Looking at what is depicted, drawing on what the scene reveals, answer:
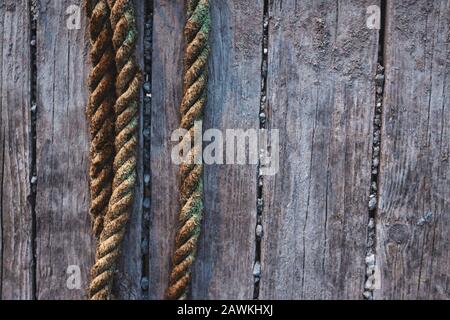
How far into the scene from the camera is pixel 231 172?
2.05 m

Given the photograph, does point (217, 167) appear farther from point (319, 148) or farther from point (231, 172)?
point (319, 148)

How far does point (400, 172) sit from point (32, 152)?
1.41 meters

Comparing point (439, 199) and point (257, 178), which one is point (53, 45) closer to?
point (257, 178)

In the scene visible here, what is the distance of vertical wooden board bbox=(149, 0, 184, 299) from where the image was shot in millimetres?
2000

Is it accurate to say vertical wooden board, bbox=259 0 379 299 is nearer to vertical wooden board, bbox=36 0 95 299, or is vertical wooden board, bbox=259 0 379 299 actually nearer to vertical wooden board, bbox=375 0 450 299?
vertical wooden board, bbox=375 0 450 299

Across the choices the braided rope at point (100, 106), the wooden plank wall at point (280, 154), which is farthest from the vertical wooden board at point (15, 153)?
the braided rope at point (100, 106)

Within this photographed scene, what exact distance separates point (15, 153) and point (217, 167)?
78 centimetres

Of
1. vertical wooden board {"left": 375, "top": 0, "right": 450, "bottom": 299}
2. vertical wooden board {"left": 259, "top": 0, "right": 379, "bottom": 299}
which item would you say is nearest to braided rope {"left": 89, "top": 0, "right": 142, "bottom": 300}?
vertical wooden board {"left": 259, "top": 0, "right": 379, "bottom": 299}

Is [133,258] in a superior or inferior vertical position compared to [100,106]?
inferior

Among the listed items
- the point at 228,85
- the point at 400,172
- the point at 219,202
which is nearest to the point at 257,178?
the point at 219,202

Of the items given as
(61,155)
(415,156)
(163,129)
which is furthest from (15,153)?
(415,156)

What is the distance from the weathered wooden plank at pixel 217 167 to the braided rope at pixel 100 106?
17 centimetres

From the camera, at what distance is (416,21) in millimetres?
1977
